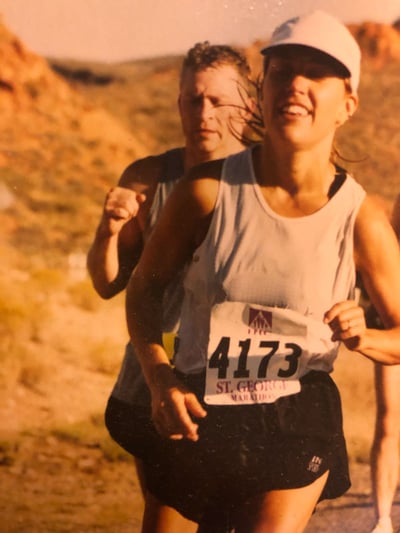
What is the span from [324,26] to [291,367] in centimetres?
120

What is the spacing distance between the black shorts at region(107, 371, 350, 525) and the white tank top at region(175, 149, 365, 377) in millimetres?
180

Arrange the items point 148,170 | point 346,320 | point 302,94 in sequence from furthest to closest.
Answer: point 148,170, point 302,94, point 346,320

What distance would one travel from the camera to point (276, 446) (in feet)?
10.0

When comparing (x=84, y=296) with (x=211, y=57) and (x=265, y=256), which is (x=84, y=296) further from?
(x=211, y=57)

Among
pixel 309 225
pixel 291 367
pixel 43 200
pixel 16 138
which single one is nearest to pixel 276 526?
pixel 291 367

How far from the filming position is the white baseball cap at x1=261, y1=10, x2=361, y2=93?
2891mm

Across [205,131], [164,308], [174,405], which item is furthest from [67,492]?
[205,131]

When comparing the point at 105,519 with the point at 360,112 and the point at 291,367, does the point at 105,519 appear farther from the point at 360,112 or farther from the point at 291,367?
the point at 360,112

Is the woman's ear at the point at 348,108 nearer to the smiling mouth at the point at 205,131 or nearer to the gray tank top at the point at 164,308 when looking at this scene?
the smiling mouth at the point at 205,131

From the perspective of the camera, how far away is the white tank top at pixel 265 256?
2.96 metres

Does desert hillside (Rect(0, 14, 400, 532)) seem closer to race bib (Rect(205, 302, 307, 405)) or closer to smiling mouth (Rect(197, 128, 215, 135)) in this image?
smiling mouth (Rect(197, 128, 215, 135))

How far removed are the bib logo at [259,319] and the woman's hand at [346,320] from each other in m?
0.22

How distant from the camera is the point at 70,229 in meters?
3.12

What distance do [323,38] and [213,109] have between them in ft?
1.51
